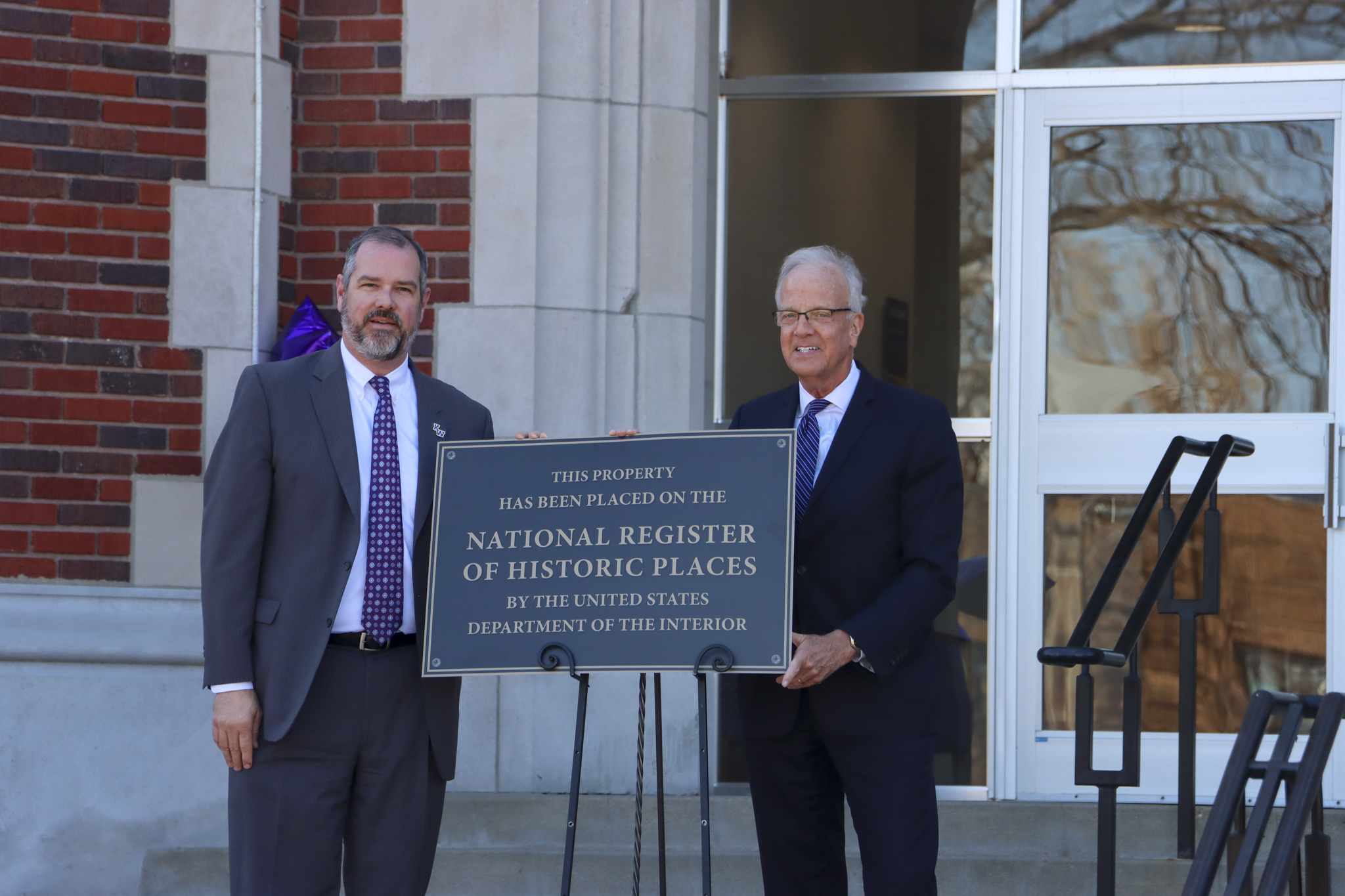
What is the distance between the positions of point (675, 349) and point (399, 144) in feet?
4.11

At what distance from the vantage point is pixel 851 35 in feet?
19.7

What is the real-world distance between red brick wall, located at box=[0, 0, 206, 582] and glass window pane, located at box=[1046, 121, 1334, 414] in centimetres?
328

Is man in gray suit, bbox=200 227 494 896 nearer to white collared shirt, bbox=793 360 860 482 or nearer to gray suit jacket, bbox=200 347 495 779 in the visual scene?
gray suit jacket, bbox=200 347 495 779

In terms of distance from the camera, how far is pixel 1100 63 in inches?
221

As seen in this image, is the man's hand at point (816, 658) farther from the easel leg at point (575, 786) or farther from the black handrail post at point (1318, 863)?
the black handrail post at point (1318, 863)

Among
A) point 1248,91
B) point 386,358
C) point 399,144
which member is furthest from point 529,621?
point 1248,91

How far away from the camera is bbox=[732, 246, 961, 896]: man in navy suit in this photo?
10.9 feet

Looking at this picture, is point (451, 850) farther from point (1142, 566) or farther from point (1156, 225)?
point (1156, 225)

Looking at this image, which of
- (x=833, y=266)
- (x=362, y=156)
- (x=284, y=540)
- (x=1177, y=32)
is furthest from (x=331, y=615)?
(x=1177, y=32)

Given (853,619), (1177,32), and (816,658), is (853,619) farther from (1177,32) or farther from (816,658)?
(1177,32)

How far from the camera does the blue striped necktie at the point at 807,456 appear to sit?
3455 mm

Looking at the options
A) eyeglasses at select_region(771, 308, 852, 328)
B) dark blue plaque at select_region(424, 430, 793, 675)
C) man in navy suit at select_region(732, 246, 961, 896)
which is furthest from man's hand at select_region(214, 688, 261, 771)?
eyeglasses at select_region(771, 308, 852, 328)

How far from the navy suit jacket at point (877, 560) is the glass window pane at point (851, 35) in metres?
2.82

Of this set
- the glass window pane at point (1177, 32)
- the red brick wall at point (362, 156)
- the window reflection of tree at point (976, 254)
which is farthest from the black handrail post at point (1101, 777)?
the glass window pane at point (1177, 32)
